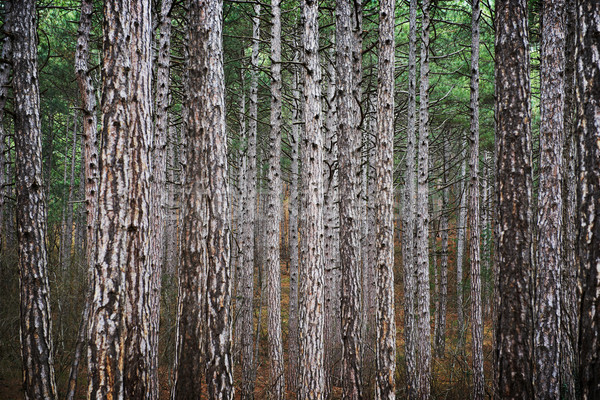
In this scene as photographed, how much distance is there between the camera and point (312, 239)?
5.68m

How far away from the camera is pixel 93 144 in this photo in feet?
19.1

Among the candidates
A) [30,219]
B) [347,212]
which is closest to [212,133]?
[347,212]

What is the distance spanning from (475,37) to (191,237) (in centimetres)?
764

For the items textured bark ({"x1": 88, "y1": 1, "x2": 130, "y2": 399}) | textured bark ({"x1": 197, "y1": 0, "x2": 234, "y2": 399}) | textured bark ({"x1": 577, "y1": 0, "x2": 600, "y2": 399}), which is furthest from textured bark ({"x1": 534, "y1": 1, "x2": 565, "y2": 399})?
textured bark ({"x1": 88, "y1": 1, "x2": 130, "y2": 399})

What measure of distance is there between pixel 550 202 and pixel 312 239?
443cm

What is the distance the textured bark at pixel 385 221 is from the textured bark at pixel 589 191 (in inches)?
120

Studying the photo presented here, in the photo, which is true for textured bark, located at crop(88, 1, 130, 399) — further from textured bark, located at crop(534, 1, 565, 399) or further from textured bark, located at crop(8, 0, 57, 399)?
textured bark, located at crop(534, 1, 565, 399)

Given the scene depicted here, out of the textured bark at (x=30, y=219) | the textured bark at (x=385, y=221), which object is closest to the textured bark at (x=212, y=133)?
the textured bark at (x=385, y=221)

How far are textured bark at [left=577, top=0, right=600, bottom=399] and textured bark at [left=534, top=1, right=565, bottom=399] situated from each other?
171 inches

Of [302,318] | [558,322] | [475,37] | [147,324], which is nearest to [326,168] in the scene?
[475,37]

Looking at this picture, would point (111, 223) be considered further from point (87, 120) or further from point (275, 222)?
point (275, 222)

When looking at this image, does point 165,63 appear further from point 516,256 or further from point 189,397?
point 516,256

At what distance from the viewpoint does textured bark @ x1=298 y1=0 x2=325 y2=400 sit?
219 inches

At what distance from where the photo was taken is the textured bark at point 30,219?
5238 millimetres
